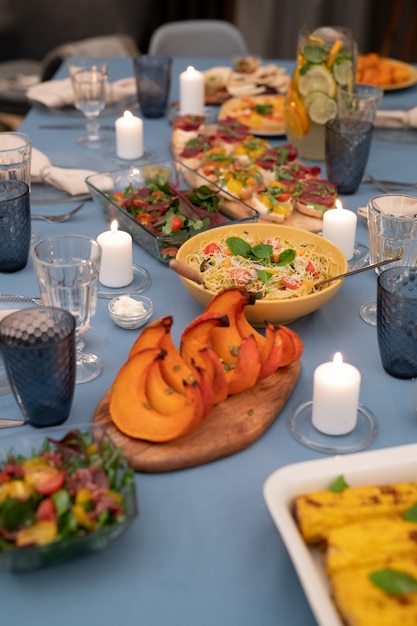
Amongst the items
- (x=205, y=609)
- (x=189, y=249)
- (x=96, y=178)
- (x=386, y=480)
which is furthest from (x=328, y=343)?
(x=96, y=178)

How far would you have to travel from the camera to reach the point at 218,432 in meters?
1.16

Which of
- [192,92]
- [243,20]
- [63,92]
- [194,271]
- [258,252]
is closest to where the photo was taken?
[194,271]

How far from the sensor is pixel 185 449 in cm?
113

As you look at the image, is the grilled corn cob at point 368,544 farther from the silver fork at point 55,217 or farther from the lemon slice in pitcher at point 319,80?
the lemon slice in pitcher at point 319,80

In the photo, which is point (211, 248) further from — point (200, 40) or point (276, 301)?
point (200, 40)

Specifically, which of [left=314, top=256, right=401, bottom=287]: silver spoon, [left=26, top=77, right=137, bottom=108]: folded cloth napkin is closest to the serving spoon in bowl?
[left=314, top=256, right=401, bottom=287]: silver spoon

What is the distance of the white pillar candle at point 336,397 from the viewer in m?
1.16

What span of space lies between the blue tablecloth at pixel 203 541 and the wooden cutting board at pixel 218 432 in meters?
0.02

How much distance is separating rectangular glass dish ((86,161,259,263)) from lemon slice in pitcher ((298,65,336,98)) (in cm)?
48

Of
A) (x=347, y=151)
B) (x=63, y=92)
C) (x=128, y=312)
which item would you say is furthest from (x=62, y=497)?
(x=63, y=92)

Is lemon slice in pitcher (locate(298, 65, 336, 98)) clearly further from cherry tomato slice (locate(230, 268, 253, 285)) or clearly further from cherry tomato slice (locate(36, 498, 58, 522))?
cherry tomato slice (locate(36, 498, 58, 522))

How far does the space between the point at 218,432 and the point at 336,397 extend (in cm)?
18

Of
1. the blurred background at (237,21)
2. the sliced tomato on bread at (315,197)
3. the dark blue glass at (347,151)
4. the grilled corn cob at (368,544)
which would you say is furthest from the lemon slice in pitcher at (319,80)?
the blurred background at (237,21)

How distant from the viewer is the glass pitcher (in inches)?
86.1
